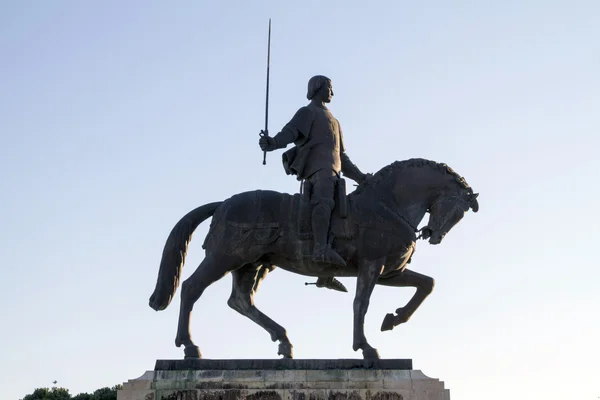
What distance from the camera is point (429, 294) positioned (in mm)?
18641

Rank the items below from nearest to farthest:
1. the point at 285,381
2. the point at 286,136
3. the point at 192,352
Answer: the point at 285,381 → the point at 192,352 → the point at 286,136

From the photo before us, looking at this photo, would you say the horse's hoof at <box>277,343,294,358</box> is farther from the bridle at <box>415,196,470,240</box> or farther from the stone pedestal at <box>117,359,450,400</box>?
the bridle at <box>415,196,470,240</box>

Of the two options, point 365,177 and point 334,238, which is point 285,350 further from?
point 365,177

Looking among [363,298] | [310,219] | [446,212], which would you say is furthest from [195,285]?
[446,212]

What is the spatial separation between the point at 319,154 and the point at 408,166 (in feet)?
4.67

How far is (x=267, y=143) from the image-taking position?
1805cm

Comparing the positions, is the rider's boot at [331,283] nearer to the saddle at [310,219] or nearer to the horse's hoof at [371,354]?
the saddle at [310,219]

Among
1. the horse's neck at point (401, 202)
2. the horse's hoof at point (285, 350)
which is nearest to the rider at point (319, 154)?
the horse's neck at point (401, 202)

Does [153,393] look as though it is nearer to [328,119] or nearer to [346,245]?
[346,245]

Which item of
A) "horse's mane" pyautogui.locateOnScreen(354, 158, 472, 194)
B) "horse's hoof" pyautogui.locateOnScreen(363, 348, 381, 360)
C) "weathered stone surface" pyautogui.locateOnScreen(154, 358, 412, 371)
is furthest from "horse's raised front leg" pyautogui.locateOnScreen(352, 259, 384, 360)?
"horse's mane" pyautogui.locateOnScreen(354, 158, 472, 194)

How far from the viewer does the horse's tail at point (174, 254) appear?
18.1m

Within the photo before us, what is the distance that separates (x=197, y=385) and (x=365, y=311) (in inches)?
Answer: 110

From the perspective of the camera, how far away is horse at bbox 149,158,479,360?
58.8ft

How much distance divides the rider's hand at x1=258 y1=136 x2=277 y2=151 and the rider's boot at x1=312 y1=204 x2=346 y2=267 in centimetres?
120
